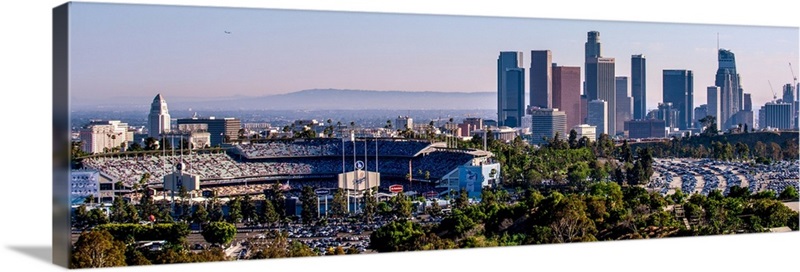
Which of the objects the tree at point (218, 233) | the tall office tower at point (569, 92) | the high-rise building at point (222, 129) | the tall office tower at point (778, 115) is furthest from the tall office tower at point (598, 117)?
the tree at point (218, 233)

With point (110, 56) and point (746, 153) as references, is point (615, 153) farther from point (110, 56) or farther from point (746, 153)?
point (110, 56)

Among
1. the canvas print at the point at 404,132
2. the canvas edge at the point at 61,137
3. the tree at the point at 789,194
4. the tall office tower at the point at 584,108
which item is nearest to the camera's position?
the canvas edge at the point at 61,137

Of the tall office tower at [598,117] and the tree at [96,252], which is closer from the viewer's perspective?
the tree at [96,252]

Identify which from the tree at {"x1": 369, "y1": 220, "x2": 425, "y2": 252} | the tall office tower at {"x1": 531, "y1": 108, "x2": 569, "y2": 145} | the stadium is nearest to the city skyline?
the tall office tower at {"x1": 531, "y1": 108, "x2": 569, "y2": 145}

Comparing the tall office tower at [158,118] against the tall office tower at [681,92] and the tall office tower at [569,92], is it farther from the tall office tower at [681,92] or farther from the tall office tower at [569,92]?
the tall office tower at [681,92]

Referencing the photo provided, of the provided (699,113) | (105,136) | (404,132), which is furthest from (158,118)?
(699,113)

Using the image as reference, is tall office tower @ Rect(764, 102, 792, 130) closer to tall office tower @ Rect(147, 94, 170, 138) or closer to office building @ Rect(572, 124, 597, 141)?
office building @ Rect(572, 124, 597, 141)
